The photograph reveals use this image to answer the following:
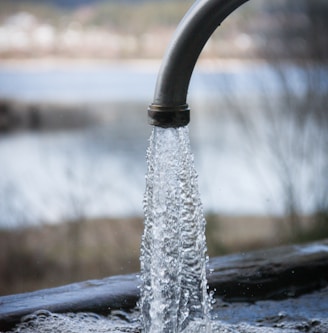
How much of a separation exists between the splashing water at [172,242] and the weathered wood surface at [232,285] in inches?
3.4

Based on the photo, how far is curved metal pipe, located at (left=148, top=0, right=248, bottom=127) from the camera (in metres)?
0.81

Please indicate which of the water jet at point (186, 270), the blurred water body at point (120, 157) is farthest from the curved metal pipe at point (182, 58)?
the blurred water body at point (120, 157)

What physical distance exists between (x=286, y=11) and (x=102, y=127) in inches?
69.0

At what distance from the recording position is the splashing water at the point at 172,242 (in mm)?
902

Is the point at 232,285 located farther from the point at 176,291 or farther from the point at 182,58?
the point at 182,58

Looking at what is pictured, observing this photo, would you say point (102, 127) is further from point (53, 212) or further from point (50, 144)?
point (53, 212)

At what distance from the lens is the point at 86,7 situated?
4.20 meters

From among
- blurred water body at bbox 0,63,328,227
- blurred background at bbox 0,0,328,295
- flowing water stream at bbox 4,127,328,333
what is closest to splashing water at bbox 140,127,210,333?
flowing water stream at bbox 4,127,328,333

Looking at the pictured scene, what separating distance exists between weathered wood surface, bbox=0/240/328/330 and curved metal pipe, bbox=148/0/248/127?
0.50 metres

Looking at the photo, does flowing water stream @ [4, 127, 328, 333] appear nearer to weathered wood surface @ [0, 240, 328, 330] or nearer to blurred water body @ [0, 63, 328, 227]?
weathered wood surface @ [0, 240, 328, 330]

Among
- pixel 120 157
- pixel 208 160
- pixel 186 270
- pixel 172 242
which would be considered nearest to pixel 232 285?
pixel 186 270

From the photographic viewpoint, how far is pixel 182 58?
2.66ft

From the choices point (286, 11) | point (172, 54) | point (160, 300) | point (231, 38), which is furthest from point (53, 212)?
point (172, 54)

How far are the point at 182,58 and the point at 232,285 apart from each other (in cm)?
65
